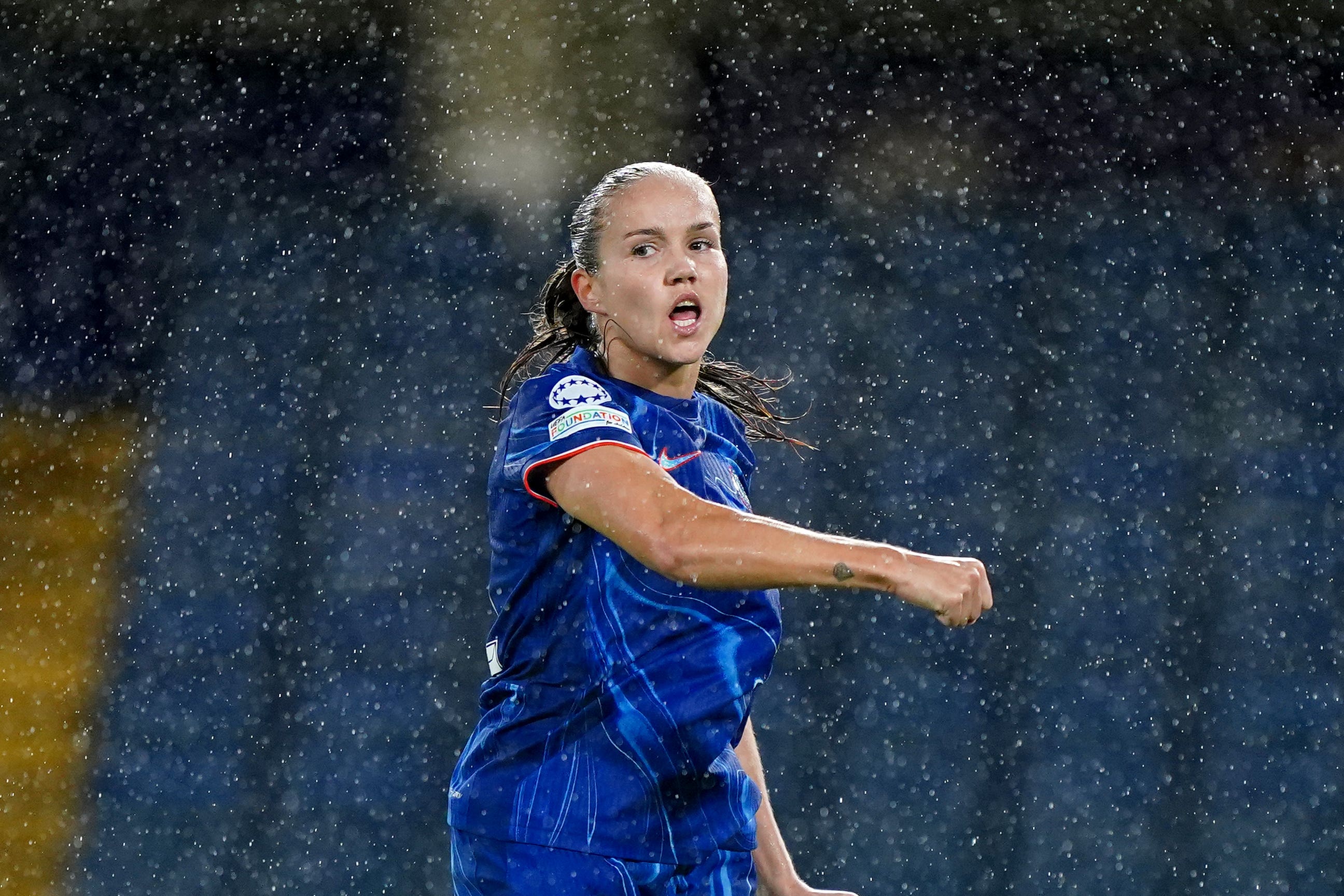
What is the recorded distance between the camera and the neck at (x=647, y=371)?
1.89 meters

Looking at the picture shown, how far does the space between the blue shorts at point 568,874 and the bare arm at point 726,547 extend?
0.39 meters

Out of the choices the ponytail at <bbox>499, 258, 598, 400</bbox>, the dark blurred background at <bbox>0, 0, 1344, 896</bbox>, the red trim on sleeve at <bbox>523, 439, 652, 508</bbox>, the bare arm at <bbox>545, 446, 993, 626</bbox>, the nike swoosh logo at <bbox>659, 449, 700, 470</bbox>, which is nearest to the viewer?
the bare arm at <bbox>545, 446, 993, 626</bbox>

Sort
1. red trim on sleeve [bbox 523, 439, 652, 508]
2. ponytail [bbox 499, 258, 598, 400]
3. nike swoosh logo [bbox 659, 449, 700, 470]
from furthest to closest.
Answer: ponytail [bbox 499, 258, 598, 400]
nike swoosh logo [bbox 659, 449, 700, 470]
red trim on sleeve [bbox 523, 439, 652, 508]

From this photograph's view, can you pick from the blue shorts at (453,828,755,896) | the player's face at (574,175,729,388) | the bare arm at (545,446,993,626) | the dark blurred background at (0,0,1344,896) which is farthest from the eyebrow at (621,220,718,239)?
the dark blurred background at (0,0,1344,896)

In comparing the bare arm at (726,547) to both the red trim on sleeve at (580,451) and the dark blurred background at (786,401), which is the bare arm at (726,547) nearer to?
the red trim on sleeve at (580,451)

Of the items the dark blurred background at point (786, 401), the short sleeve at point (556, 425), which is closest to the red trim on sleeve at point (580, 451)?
the short sleeve at point (556, 425)

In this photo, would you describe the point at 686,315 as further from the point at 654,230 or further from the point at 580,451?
the point at 580,451

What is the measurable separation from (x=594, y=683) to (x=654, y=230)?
0.58m

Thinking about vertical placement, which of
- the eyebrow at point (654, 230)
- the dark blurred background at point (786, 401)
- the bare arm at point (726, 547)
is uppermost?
the eyebrow at point (654, 230)

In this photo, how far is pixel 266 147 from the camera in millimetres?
4250

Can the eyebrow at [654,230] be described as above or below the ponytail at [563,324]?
above

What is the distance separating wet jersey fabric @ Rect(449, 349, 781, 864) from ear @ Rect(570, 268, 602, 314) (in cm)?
20

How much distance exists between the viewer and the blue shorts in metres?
1.68

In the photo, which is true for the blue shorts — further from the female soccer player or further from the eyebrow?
the eyebrow
